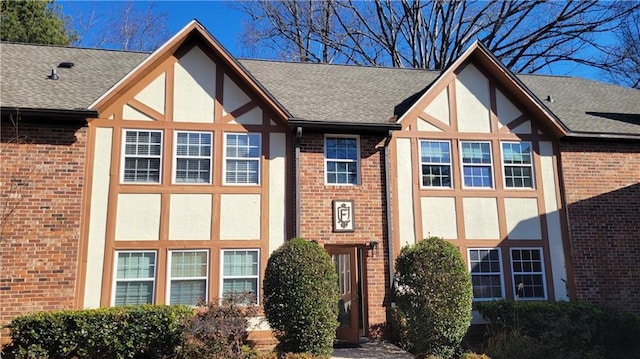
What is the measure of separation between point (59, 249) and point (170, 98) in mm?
4163

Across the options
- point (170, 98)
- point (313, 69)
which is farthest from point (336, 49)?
point (170, 98)

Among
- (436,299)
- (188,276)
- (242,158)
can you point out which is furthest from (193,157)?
(436,299)

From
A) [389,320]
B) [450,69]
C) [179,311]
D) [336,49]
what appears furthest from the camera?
[336,49]

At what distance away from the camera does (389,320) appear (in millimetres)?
11195

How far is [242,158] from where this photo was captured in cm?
1173

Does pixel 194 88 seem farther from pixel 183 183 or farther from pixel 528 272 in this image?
pixel 528 272

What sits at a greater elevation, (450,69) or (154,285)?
(450,69)

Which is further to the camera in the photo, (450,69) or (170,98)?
(450,69)

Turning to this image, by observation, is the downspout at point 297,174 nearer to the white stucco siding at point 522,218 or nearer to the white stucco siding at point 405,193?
the white stucco siding at point 405,193

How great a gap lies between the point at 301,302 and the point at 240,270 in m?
2.75

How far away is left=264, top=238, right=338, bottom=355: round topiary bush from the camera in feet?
29.1

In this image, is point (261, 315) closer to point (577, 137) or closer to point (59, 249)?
point (59, 249)

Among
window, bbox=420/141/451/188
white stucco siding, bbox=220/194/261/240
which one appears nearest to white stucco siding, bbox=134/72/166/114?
white stucco siding, bbox=220/194/261/240

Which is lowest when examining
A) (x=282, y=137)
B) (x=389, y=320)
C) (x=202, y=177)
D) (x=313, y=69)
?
(x=389, y=320)
